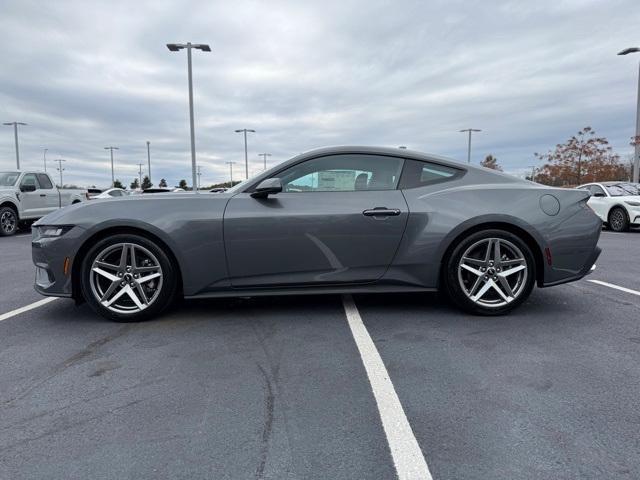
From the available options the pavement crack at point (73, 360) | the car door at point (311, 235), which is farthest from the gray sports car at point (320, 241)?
the pavement crack at point (73, 360)

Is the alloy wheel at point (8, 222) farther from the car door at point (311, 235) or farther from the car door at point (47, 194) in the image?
the car door at point (311, 235)

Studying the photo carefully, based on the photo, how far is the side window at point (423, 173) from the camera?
3.99 m

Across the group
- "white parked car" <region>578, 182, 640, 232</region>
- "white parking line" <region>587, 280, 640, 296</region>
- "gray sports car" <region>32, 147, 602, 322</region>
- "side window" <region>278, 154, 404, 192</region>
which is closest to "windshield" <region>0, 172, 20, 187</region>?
"gray sports car" <region>32, 147, 602, 322</region>

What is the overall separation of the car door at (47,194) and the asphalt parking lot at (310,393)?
36.0ft

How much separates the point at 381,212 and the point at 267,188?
0.93 metres

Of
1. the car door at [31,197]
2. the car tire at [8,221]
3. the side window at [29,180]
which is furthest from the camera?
the side window at [29,180]

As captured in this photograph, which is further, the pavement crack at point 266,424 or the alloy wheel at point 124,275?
the alloy wheel at point 124,275

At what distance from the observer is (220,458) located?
6.40 ft

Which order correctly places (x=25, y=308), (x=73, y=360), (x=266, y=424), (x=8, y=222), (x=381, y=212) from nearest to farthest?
1. (x=266, y=424)
2. (x=73, y=360)
3. (x=381, y=212)
4. (x=25, y=308)
5. (x=8, y=222)

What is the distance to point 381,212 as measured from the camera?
150 inches

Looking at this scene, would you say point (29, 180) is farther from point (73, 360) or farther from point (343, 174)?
point (343, 174)

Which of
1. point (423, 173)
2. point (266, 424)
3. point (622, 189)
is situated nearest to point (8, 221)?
point (423, 173)

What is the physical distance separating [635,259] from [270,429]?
7.07 m

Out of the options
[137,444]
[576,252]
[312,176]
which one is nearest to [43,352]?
[137,444]
